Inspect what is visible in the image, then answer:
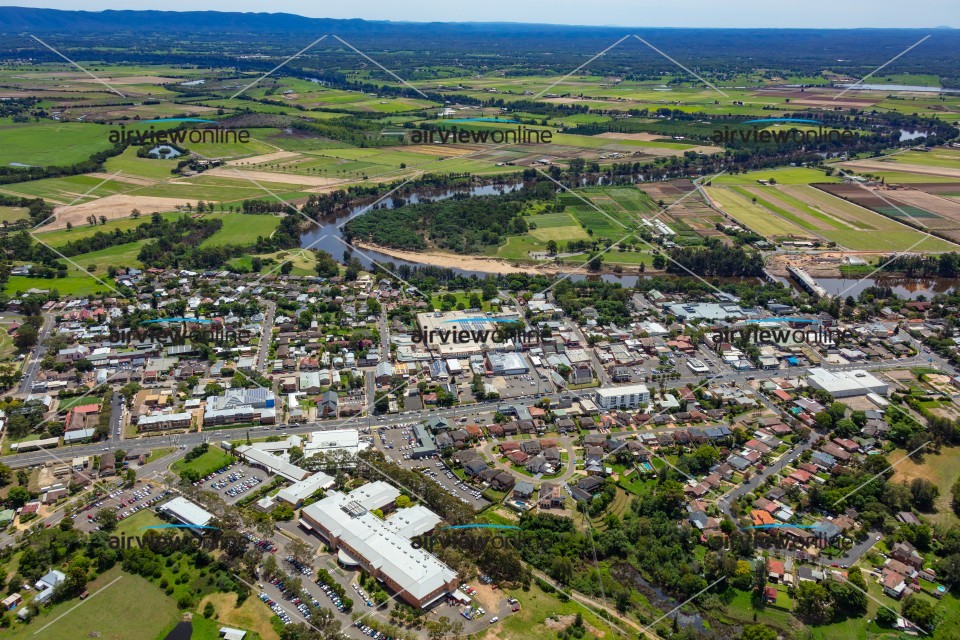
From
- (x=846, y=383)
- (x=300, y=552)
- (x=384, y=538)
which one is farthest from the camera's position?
(x=846, y=383)

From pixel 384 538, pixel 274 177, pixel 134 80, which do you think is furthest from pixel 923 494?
pixel 134 80

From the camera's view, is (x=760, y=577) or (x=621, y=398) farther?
(x=621, y=398)

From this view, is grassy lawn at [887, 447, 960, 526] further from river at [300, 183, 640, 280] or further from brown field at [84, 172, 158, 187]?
brown field at [84, 172, 158, 187]

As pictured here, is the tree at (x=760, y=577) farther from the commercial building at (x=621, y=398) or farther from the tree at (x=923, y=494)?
the commercial building at (x=621, y=398)

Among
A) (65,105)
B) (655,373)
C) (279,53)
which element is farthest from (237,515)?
(279,53)

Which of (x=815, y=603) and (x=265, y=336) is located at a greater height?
(x=265, y=336)

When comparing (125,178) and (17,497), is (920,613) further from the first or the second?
(125,178)

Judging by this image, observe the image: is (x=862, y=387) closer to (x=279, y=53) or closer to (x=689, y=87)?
(x=689, y=87)
